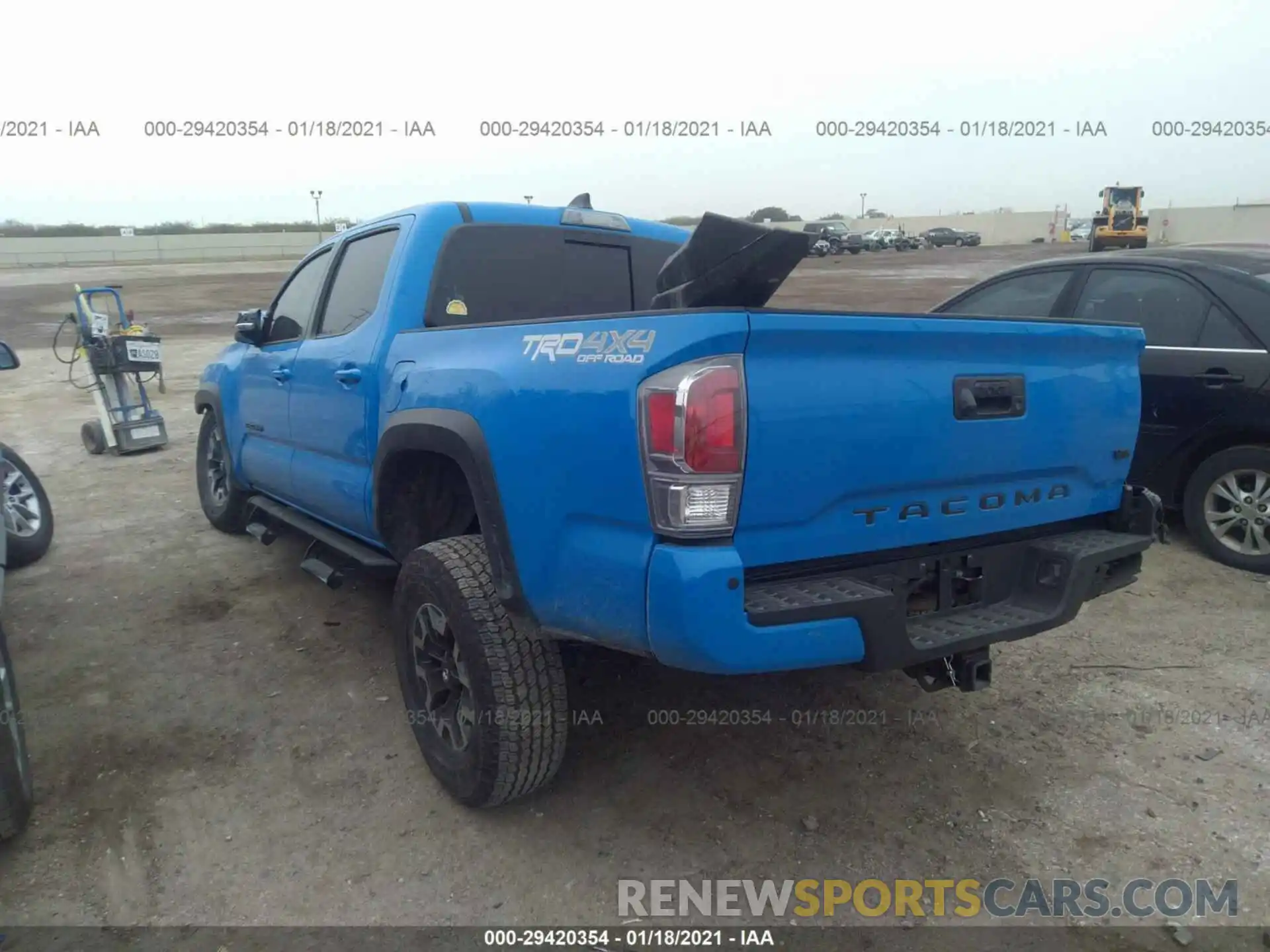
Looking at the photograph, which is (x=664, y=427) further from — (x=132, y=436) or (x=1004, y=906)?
(x=132, y=436)

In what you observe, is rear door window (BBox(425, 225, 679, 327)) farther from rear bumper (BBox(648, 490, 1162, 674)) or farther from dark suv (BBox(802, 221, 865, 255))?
dark suv (BBox(802, 221, 865, 255))

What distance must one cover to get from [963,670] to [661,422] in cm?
127

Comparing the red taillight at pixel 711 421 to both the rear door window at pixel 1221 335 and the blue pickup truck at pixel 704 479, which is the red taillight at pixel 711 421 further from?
the rear door window at pixel 1221 335

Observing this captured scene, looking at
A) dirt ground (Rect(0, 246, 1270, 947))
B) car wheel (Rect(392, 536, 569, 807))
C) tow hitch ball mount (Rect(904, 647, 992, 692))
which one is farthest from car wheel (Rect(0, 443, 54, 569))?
tow hitch ball mount (Rect(904, 647, 992, 692))

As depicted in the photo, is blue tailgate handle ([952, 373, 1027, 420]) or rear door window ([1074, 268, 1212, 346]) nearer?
blue tailgate handle ([952, 373, 1027, 420])

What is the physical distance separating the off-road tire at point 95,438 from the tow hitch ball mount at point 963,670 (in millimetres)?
7886

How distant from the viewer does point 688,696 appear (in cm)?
351

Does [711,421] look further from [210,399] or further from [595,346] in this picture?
[210,399]

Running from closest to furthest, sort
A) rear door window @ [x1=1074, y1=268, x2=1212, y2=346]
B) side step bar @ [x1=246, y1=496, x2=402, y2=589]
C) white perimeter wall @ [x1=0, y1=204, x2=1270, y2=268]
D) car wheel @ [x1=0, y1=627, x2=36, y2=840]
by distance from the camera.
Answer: car wheel @ [x1=0, y1=627, x2=36, y2=840] < side step bar @ [x1=246, y1=496, x2=402, y2=589] < rear door window @ [x1=1074, y1=268, x2=1212, y2=346] < white perimeter wall @ [x1=0, y1=204, x2=1270, y2=268]

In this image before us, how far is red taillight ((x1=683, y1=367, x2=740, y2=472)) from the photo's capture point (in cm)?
203

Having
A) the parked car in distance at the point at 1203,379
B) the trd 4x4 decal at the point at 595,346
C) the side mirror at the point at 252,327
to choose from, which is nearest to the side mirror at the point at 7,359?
the side mirror at the point at 252,327

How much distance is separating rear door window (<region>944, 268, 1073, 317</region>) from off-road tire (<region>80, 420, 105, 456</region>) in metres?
7.36

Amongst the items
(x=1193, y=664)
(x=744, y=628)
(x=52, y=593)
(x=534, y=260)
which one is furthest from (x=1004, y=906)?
(x=52, y=593)

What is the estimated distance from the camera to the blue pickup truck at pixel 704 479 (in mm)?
2076
